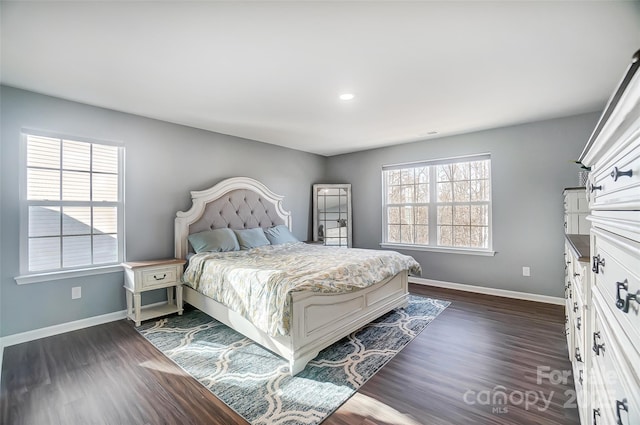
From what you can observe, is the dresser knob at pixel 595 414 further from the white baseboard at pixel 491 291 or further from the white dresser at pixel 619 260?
the white baseboard at pixel 491 291

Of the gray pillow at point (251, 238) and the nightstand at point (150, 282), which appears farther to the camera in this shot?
the gray pillow at point (251, 238)

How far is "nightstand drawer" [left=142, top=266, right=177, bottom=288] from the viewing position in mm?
3119

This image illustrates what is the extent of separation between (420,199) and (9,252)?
5.12 meters

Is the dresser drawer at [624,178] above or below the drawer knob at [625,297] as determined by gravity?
above

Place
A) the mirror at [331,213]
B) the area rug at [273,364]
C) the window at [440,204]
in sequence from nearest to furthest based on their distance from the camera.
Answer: the area rug at [273,364]
the window at [440,204]
the mirror at [331,213]

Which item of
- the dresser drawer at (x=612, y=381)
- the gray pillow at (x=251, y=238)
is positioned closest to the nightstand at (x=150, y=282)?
the gray pillow at (x=251, y=238)

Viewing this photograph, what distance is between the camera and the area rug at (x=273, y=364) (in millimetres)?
1833

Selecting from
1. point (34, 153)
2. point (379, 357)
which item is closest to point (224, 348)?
point (379, 357)

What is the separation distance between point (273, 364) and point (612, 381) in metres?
2.05

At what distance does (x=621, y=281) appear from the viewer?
80 cm

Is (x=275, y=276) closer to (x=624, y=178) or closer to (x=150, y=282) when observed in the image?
(x=150, y=282)

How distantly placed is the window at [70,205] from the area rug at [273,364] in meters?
1.04

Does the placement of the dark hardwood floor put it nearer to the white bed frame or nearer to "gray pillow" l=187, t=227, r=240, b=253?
the white bed frame

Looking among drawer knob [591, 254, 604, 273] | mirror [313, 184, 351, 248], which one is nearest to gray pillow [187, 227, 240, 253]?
mirror [313, 184, 351, 248]
